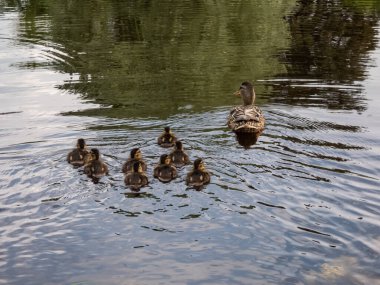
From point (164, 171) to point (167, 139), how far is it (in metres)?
1.26

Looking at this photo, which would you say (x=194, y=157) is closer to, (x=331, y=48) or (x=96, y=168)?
(x=96, y=168)

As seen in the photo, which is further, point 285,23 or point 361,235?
point 285,23

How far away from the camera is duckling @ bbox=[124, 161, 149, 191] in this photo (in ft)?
27.1

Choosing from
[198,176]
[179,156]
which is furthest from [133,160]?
[198,176]

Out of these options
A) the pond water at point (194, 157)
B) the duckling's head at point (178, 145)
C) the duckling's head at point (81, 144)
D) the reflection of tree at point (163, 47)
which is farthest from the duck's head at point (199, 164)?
the reflection of tree at point (163, 47)

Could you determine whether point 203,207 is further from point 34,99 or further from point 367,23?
point 367,23

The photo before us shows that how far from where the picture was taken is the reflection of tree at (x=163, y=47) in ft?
44.1

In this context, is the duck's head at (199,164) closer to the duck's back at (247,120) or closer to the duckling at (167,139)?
the duckling at (167,139)

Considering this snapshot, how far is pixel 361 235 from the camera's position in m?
7.02

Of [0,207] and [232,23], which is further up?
[232,23]

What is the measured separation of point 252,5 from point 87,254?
1988 cm

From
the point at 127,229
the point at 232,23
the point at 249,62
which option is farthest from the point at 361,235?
the point at 232,23

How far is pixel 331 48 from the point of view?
1806cm

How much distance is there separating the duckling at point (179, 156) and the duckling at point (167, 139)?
0.53m
